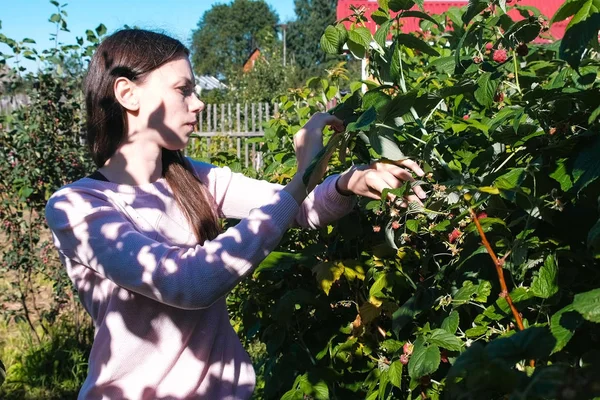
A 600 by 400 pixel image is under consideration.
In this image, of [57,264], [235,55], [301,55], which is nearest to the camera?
[57,264]

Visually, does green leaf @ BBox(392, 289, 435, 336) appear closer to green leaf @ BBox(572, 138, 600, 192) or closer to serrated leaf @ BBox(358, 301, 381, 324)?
serrated leaf @ BBox(358, 301, 381, 324)

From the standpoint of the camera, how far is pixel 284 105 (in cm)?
321

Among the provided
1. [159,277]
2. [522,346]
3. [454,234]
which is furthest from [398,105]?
[522,346]

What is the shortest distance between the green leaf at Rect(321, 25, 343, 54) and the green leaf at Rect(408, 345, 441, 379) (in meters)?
0.69

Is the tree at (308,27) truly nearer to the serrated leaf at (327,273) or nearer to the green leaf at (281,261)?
the green leaf at (281,261)

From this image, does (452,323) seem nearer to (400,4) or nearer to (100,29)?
(400,4)

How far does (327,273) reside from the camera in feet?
6.67

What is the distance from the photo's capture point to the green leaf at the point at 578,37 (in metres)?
1.06

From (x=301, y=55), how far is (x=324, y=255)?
287 feet

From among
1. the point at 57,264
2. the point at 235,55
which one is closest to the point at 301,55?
the point at 235,55

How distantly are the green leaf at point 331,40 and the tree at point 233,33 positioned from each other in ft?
333

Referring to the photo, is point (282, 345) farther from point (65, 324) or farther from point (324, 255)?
point (65, 324)

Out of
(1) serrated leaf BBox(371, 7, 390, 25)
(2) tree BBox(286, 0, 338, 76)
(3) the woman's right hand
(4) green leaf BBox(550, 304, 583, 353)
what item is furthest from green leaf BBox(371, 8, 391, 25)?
(2) tree BBox(286, 0, 338, 76)

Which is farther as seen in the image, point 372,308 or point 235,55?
point 235,55
